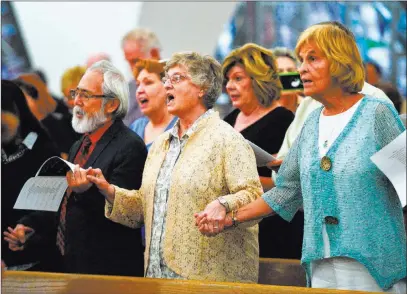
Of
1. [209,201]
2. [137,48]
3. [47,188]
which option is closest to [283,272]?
[209,201]

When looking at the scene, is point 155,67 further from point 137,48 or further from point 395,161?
point 395,161

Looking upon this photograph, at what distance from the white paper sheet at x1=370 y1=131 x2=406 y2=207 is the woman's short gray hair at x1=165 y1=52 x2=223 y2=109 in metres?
1.20

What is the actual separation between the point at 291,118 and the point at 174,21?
14.8 ft

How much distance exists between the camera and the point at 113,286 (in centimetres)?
380

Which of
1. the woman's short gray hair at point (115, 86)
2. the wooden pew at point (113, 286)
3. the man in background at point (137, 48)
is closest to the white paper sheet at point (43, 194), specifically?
the wooden pew at point (113, 286)

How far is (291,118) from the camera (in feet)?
16.3

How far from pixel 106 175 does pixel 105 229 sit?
0.24 meters

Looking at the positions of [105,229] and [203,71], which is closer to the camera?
[203,71]

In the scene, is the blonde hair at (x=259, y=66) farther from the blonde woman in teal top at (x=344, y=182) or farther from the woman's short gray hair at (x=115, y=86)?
the blonde woman in teal top at (x=344, y=182)

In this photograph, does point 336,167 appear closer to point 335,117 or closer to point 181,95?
point 335,117

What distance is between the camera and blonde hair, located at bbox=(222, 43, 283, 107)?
4.87 m

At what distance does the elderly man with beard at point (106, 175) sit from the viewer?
172 inches

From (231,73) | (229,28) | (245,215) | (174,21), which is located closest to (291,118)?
(231,73)

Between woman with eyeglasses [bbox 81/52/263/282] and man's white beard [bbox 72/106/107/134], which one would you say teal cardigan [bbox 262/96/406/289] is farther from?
man's white beard [bbox 72/106/107/134]
